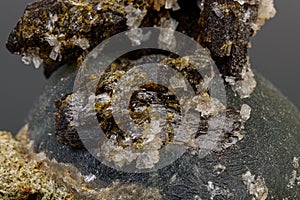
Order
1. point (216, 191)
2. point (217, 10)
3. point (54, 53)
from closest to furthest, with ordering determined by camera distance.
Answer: point (216, 191) < point (217, 10) < point (54, 53)

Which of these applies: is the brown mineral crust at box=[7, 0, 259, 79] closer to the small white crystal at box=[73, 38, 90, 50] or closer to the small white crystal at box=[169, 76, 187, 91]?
the small white crystal at box=[73, 38, 90, 50]

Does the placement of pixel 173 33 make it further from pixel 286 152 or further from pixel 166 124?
pixel 286 152

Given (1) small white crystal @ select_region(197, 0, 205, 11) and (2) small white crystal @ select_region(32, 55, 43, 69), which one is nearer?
(1) small white crystal @ select_region(197, 0, 205, 11)

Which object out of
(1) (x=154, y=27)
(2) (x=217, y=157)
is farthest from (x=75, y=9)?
(2) (x=217, y=157)

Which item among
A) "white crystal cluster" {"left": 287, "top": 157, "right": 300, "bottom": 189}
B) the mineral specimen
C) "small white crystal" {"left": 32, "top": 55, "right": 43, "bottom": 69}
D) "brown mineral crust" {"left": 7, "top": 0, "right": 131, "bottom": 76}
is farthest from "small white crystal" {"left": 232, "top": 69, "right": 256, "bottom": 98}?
"small white crystal" {"left": 32, "top": 55, "right": 43, "bottom": 69}

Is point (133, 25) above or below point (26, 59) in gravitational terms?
above

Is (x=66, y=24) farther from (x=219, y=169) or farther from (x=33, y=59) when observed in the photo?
(x=219, y=169)

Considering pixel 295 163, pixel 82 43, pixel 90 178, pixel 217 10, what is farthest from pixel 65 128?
pixel 295 163

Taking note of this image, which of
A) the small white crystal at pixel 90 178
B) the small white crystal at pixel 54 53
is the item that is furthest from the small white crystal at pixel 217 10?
the small white crystal at pixel 90 178
